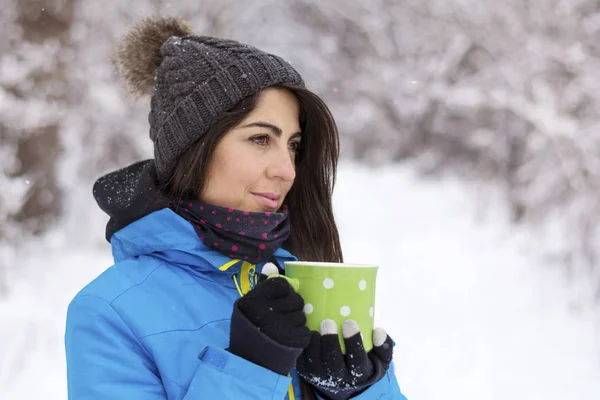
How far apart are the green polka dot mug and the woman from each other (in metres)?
0.03

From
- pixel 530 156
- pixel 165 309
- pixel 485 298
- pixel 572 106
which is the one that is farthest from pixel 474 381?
pixel 530 156

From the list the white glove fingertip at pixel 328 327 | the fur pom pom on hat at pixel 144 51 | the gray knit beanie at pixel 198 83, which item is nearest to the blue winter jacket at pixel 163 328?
the white glove fingertip at pixel 328 327

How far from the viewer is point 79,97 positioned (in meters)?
7.46

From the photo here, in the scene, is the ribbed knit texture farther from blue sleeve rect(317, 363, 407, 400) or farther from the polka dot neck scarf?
blue sleeve rect(317, 363, 407, 400)

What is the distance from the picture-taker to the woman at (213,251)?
1.11m

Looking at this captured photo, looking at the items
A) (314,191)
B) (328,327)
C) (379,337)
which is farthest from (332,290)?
(314,191)

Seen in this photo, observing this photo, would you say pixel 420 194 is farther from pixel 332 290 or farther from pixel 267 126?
pixel 332 290

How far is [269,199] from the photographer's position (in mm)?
1488

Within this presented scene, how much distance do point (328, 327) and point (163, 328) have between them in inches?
14.8

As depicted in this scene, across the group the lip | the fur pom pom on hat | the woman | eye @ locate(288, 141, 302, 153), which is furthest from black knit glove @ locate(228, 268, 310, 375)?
the fur pom pom on hat

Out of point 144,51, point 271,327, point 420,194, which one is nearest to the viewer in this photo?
point 271,327

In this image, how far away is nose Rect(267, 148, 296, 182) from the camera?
1.47m

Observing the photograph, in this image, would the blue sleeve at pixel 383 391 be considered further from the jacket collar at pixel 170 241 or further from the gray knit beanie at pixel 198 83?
the gray knit beanie at pixel 198 83

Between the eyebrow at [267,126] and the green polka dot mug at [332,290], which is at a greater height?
the eyebrow at [267,126]
